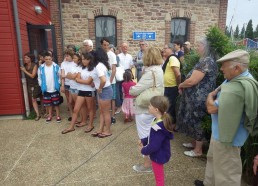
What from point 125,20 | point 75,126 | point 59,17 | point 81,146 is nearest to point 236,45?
point 81,146

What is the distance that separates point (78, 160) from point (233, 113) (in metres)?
2.41

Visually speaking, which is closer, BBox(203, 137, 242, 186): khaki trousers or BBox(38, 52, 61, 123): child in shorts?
BBox(203, 137, 242, 186): khaki trousers

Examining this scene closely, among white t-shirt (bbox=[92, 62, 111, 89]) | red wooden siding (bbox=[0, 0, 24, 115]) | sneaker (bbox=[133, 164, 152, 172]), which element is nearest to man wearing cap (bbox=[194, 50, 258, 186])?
sneaker (bbox=[133, 164, 152, 172])

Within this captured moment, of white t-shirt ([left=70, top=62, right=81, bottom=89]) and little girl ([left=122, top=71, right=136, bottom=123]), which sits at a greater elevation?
white t-shirt ([left=70, top=62, right=81, bottom=89])

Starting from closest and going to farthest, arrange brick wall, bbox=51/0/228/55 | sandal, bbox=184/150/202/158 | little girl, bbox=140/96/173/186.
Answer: little girl, bbox=140/96/173/186 → sandal, bbox=184/150/202/158 → brick wall, bbox=51/0/228/55

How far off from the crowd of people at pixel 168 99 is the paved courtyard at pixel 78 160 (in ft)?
0.66

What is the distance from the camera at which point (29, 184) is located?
2.77 meters

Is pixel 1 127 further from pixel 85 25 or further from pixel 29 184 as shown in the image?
pixel 85 25

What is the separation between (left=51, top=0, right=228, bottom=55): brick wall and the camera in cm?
959

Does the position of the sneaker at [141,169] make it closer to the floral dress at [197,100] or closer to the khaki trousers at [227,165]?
the floral dress at [197,100]

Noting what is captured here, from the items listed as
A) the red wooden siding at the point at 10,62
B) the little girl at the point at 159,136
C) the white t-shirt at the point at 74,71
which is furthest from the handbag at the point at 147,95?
the red wooden siding at the point at 10,62

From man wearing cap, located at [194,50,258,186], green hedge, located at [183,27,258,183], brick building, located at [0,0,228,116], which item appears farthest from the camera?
brick building, located at [0,0,228,116]

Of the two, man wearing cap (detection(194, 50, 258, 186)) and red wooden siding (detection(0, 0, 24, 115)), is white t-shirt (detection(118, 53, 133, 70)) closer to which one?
red wooden siding (detection(0, 0, 24, 115))

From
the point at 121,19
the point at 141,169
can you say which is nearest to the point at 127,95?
the point at 141,169
